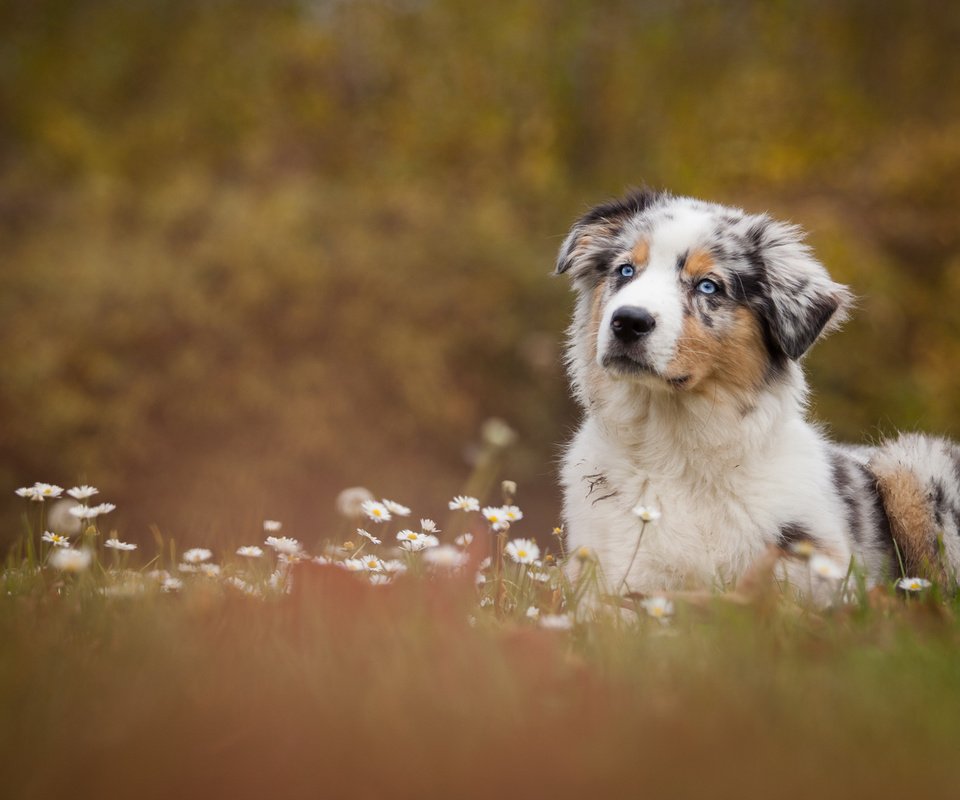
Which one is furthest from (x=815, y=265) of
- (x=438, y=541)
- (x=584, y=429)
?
(x=438, y=541)

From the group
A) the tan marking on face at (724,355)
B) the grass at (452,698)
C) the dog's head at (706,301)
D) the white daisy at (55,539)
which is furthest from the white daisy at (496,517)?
the white daisy at (55,539)

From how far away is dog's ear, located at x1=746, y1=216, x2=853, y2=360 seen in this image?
157 inches

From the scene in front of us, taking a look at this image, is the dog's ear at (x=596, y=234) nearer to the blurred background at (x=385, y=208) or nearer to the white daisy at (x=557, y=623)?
the white daisy at (x=557, y=623)

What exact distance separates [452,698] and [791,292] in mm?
2580

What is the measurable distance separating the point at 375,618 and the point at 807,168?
9.38 m

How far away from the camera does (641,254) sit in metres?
4.07

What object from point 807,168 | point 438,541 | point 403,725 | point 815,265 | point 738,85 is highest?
point 738,85

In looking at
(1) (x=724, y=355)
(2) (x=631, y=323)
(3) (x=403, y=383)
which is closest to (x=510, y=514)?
(2) (x=631, y=323)

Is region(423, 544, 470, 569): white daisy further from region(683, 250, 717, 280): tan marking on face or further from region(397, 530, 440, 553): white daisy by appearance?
region(683, 250, 717, 280): tan marking on face

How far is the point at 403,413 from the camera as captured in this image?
29.5 feet

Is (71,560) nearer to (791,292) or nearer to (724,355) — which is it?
(724,355)

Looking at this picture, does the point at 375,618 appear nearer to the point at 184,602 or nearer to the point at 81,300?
the point at 184,602

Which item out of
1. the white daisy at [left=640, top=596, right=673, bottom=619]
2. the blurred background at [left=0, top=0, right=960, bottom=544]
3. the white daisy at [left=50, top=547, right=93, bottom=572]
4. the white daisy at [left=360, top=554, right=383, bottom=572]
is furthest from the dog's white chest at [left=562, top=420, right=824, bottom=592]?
the blurred background at [left=0, top=0, right=960, bottom=544]

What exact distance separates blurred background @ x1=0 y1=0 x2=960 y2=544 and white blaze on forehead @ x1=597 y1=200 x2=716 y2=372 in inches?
164
